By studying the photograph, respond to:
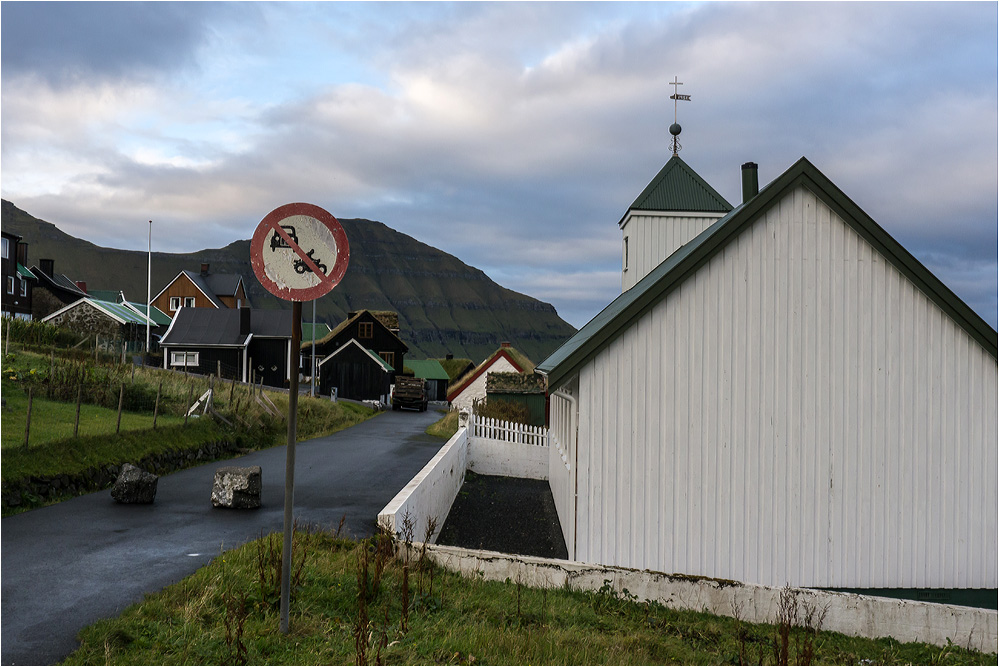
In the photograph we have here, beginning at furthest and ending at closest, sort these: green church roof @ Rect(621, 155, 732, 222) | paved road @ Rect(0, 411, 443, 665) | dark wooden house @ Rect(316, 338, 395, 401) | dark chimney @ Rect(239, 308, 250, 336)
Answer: dark wooden house @ Rect(316, 338, 395, 401) < dark chimney @ Rect(239, 308, 250, 336) < green church roof @ Rect(621, 155, 732, 222) < paved road @ Rect(0, 411, 443, 665)

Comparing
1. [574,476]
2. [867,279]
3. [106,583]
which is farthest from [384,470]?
[867,279]

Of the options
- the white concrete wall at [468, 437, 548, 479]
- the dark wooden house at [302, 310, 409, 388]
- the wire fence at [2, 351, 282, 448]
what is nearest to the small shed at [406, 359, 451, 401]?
the dark wooden house at [302, 310, 409, 388]

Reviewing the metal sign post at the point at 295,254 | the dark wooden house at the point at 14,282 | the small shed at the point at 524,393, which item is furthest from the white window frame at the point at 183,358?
the metal sign post at the point at 295,254

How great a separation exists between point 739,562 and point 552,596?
9.59ft

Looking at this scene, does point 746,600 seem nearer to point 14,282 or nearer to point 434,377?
point 434,377

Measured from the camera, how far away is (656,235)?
1652 centimetres

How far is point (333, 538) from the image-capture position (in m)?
8.82

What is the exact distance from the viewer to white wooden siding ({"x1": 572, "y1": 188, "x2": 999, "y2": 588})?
9.62 meters

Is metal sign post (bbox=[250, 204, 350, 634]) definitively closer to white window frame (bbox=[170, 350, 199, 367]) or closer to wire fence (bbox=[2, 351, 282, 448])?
wire fence (bbox=[2, 351, 282, 448])

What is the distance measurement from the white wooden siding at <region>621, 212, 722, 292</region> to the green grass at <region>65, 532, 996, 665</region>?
9475 millimetres

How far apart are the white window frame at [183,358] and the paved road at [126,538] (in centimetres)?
3620

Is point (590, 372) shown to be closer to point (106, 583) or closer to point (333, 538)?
point (333, 538)

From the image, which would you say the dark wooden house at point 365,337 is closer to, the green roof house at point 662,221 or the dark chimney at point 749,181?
→ the green roof house at point 662,221

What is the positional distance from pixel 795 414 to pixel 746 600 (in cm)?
261
